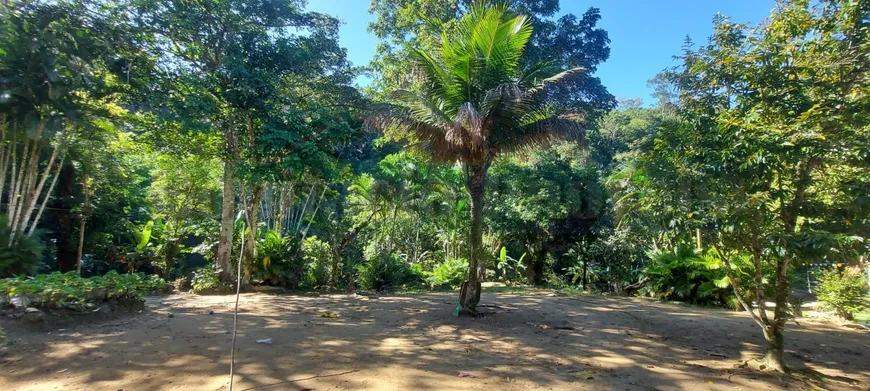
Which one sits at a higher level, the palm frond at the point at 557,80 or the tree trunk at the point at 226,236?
the palm frond at the point at 557,80

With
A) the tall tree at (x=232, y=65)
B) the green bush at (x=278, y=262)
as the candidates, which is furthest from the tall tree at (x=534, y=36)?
the green bush at (x=278, y=262)

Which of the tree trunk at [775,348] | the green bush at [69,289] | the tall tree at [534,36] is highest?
the tall tree at [534,36]

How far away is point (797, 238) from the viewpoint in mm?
4270

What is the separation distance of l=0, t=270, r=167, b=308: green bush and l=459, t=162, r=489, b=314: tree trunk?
5.89 m

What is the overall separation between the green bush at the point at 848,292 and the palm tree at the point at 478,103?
610 centimetres

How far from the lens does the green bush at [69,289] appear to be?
19.5 feet

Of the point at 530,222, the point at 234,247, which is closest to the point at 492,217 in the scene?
the point at 530,222

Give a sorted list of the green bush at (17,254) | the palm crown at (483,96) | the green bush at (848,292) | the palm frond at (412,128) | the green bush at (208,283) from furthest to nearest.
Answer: the green bush at (208,283) → the green bush at (17,254) → the green bush at (848,292) → the palm frond at (412,128) → the palm crown at (483,96)

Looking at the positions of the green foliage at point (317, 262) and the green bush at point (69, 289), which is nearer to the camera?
the green bush at point (69, 289)

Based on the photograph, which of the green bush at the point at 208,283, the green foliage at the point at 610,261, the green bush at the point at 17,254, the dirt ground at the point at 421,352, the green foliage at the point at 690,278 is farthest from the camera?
the green foliage at the point at 610,261

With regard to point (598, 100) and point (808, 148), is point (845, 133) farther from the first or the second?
point (598, 100)

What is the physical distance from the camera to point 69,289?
6191 mm

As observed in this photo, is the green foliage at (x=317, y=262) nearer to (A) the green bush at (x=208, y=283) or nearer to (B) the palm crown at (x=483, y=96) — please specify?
(A) the green bush at (x=208, y=283)

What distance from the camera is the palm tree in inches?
286
